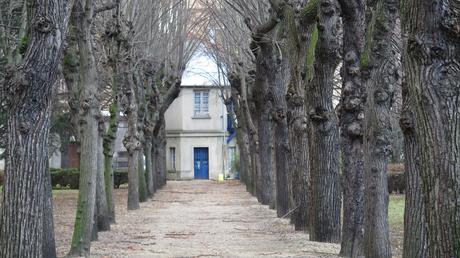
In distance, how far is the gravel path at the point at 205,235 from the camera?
1455 centimetres

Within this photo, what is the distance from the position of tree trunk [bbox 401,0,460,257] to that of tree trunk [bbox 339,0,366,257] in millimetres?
5761

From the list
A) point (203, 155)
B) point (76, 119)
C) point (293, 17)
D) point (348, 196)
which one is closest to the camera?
point (348, 196)

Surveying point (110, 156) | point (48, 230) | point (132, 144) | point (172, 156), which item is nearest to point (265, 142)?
point (132, 144)

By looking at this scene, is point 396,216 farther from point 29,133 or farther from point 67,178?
point 67,178

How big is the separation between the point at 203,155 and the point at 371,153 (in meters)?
54.3

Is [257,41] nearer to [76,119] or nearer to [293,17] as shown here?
[293,17]

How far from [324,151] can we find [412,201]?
6.46 m

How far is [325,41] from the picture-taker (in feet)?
44.6

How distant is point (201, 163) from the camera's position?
6494 cm

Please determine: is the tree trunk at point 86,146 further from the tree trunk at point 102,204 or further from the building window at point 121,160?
the building window at point 121,160

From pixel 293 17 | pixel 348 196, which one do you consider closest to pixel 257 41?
pixel 293 17

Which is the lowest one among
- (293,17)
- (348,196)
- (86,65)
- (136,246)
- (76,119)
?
(136,246)

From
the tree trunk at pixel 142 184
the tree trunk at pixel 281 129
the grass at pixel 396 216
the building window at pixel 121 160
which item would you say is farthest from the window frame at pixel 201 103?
the tree trunk at pixel 281 129

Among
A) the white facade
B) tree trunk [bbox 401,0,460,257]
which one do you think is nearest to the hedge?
the white facade
